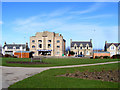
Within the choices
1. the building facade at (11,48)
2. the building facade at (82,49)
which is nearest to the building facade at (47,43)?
the building facade at (82,49)

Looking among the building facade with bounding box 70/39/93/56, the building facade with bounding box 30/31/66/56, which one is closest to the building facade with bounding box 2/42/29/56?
the building facade with bounding box 30/31/66/56

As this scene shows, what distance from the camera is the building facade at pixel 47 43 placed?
75.0m

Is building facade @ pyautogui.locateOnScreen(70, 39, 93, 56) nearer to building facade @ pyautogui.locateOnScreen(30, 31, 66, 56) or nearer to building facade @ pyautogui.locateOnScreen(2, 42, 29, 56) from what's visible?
building facade @ pyautogui.locateOnScreen(30, 31, 66, 56)

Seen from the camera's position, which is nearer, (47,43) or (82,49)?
(47,43)

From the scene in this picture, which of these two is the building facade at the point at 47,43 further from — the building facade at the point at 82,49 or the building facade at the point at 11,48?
the building facade at the point at 11,48

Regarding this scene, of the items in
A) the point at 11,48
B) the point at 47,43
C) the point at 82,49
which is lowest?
the point at 82,49

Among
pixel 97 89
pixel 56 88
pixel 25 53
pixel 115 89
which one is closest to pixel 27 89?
pixel 56 88

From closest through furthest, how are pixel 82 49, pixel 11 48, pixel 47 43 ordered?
pixel 47 43, pixel 82 49, pixel 11 48

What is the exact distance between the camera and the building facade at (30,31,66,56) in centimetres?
7496

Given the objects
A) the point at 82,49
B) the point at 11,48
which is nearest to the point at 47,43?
the point at 82,49

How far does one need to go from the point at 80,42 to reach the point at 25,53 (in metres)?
39.0

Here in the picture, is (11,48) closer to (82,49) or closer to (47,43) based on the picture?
(47,43)

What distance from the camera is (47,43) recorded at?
76062 mm

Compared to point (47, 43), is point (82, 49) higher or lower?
lower
